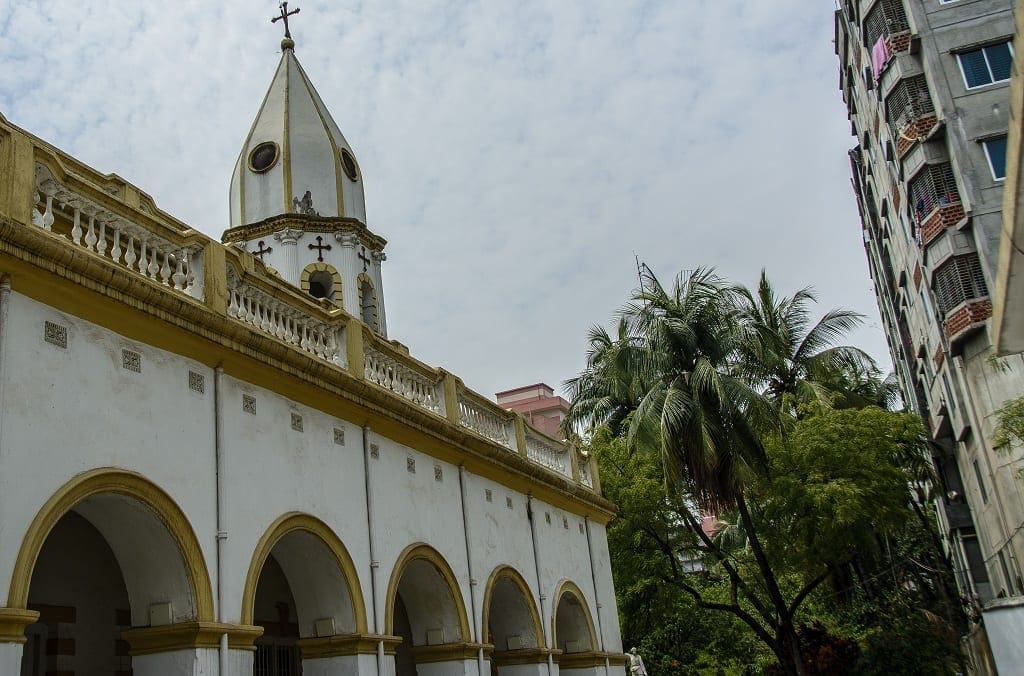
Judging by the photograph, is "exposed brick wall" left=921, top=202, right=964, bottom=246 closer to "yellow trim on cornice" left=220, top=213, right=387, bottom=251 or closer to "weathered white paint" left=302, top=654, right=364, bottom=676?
"yellow trim on cornice" left=220, top=213, right=387, bottom=251

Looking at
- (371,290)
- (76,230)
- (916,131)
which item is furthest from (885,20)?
(76,230)

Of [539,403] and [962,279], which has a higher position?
[539,403]

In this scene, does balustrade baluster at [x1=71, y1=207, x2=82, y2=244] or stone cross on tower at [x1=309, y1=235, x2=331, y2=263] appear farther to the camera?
stone cross on tower at [x1=309, y1=235, x2=331, y2=263]

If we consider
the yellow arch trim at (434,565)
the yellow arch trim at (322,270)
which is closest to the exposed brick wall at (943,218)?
the yellow arch trim at (322,270)

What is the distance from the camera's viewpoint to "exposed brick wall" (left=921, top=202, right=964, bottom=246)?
1006 inches

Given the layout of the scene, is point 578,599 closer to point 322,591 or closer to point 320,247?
point 322,591

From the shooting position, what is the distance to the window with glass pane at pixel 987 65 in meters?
26.0

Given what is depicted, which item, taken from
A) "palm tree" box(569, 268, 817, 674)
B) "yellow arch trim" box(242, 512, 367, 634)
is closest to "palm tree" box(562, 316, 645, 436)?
"palm tree" box(569, 268, 817, 674)

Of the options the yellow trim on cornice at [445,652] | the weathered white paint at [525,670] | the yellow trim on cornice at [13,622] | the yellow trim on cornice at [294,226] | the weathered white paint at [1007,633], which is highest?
the yellow trim on cornice at [294,226]

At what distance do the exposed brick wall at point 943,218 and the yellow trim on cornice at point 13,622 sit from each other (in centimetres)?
2367

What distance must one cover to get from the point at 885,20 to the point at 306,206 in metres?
16.8

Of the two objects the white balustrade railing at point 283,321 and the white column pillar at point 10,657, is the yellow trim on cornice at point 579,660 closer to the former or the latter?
the white balustrade railing at point 283,321

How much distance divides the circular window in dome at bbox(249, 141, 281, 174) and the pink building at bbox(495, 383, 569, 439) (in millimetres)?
30090

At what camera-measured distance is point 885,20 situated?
28.0 metres
